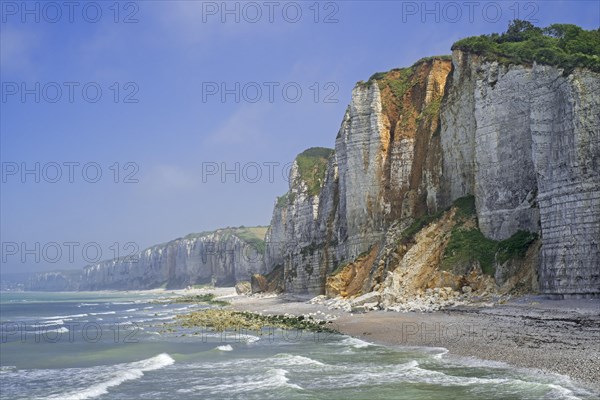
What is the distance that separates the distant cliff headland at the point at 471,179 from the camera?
28.0m

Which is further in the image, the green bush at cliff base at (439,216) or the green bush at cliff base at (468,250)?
the green bush at cliff base at (439,216)

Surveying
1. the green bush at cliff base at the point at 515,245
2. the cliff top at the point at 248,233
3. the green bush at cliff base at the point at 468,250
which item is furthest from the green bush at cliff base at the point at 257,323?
the cliff top at the point at 248,233

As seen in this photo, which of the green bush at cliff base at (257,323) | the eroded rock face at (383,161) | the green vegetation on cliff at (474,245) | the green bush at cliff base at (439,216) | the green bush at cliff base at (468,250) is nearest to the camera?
the green vegetation on cliff at (474,245)

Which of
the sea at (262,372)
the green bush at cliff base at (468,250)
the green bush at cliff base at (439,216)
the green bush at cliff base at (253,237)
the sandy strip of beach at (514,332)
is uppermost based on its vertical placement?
the green bush at cliff base at (253,237)

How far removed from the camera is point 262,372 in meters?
20.2

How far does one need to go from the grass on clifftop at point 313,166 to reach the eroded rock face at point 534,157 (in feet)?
112

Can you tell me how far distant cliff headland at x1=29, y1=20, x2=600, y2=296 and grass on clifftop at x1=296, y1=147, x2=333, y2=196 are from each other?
5581mm

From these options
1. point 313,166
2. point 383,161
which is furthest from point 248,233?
point 383,161

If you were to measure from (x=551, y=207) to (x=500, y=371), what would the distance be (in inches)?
549

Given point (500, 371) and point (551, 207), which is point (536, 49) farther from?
point (500, 371)

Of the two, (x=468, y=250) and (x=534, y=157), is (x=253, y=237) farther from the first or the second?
(x=534, y=157)

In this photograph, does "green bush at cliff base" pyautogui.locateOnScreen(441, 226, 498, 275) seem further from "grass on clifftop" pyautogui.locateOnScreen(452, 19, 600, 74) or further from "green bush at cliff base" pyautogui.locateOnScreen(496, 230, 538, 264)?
"grass on clifftop" pyautogui.locateOnScreen(452, 19, 600, 74)

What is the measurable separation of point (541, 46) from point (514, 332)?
21442mm

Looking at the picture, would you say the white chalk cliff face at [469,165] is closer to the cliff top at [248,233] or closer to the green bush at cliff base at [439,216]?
the green bush at cliff base at [439,216]
